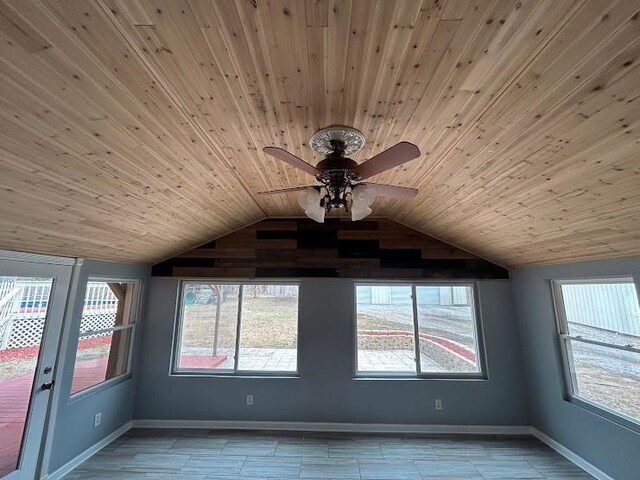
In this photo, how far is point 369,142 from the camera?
219cm

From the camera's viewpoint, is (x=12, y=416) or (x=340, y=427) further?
(x=340, y=427)

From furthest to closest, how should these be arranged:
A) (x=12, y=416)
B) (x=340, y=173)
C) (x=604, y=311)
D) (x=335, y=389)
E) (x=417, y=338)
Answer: (x=417, y=338) → (x=335, y=389) → (x=604, y=311) → (x=12, y=416) → (x=340, y=173)

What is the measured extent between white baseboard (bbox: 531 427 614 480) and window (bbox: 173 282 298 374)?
321 cm

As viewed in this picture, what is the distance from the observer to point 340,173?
1877mm

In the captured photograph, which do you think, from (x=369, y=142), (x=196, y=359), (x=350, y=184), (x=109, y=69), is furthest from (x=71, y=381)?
(x=369, y=142)

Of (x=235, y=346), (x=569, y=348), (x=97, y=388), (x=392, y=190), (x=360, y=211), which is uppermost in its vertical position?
(x=392, y=190)

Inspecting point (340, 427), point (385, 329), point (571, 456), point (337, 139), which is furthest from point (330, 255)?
point (571, 456)

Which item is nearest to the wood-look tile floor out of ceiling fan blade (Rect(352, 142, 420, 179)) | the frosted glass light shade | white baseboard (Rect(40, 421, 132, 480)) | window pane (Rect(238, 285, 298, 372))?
white baseboard (Rect(40, 421, 132, 480))

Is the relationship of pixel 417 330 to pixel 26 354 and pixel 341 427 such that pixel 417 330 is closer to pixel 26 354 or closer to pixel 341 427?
pixel 341 427

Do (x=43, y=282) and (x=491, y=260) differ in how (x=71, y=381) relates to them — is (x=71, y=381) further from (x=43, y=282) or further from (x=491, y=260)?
(x=491, y=260)

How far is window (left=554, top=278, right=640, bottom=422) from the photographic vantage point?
2908 millimetres

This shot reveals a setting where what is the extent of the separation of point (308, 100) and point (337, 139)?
0.36 metres

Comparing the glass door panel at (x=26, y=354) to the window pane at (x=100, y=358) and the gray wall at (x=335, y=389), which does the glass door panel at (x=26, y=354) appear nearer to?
the window pane at (x=100, y=358)

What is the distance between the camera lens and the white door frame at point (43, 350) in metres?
2.75
